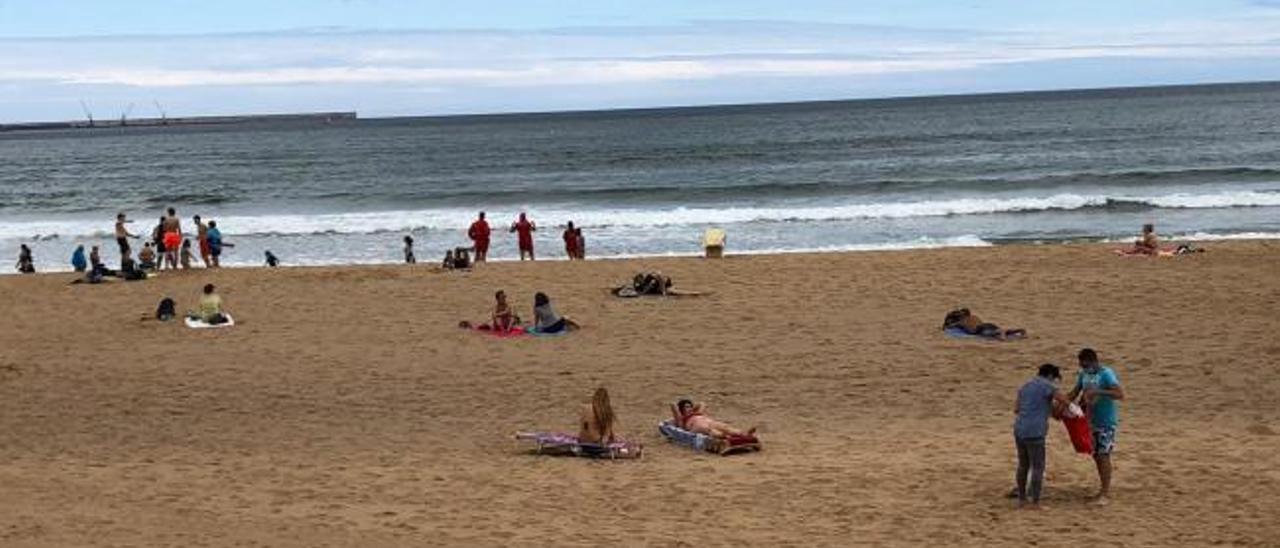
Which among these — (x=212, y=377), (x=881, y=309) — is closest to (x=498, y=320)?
(x=212, y=377)

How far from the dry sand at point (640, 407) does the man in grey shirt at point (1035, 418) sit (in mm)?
327

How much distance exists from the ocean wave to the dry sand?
1555 cm

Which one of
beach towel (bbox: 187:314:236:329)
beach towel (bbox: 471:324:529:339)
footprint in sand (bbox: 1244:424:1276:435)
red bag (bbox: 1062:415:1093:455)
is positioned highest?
red bag (bbox: 1062:415:1093:455)

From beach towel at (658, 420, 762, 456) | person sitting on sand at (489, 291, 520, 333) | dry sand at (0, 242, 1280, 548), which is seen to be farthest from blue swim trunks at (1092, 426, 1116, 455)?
person sitting on sand at (489, 291, 520, 333)

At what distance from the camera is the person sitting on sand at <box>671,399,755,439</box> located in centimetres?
1325

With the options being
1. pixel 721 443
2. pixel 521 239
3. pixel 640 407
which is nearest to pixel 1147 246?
pixel 521 239

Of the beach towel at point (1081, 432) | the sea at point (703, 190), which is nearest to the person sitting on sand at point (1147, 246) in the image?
the sea at point (703, 190)

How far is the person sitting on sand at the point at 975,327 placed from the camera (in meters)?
17.9

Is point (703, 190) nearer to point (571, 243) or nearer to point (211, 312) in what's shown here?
point (571, 243)

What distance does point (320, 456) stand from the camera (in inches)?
528

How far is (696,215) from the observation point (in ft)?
137

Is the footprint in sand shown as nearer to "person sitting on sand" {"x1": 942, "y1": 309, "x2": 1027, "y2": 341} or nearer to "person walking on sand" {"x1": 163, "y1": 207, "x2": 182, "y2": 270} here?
"person sitting on sand" {"x1": 942, "y1": 309, "x2": 1027, "y2": 341}

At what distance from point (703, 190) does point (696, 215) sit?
10.1 m

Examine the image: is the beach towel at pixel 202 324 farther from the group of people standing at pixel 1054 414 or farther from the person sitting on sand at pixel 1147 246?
the person sitting on sand at pixel 1147 246
